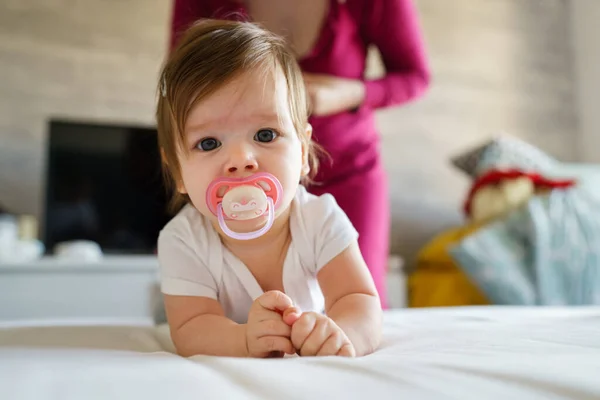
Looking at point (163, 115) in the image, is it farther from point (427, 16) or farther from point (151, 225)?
point (427, 16)

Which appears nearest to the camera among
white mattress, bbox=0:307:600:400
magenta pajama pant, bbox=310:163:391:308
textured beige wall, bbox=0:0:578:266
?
white mattress, bbox=0:307:600:400

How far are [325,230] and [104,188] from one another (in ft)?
5.74

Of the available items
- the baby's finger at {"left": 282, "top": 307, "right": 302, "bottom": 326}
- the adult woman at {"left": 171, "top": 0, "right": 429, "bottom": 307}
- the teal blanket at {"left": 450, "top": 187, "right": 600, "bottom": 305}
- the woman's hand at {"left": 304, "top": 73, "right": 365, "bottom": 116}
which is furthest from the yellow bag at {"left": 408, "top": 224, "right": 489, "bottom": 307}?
the baby's finger at {"left": 282, "top": 307, "right": 302, "bottom": 326}

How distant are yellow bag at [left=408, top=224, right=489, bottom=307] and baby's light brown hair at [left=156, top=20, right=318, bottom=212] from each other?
1.55 metres

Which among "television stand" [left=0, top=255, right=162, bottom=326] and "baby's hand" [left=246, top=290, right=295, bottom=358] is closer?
"baby's hand" [left=246, top=290, right=295, bottom=358]

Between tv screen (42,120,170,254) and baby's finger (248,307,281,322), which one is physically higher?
baby's finger (248,307,281,322)

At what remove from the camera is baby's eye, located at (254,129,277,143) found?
2.26ft

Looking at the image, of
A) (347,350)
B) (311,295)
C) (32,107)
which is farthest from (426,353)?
(32,107)

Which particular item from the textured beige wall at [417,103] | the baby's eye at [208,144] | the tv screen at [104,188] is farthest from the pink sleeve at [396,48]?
the textured beige wall at [417,103]

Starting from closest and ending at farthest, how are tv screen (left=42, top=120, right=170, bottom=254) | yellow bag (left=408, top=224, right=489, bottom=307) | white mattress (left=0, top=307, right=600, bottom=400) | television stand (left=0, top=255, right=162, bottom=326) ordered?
white mattress (left=0, top=307, right=600, bottom=400) < television stand (left=0, top=255, right=162, bottom=326) < yellow bag (left=408, top=224, right=489, bottom=307) < tv screen (left=42, top=120, right=170, bottom=254)

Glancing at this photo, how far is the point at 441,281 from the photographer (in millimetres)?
2264

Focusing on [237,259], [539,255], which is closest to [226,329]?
[237,259]

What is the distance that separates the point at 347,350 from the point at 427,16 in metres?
2.75

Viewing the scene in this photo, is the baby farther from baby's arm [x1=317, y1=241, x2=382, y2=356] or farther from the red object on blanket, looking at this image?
the red object on blanket
